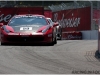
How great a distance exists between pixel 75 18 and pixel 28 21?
1937 cm

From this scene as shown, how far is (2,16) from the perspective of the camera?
3391 cm

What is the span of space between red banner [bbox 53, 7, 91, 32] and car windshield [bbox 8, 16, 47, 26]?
15066 mm

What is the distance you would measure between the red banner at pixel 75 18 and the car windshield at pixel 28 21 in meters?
15.1

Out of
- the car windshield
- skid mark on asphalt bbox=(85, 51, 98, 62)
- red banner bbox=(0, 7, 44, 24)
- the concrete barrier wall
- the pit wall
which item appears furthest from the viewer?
red banner bbox=(0, 7, 44, 24)

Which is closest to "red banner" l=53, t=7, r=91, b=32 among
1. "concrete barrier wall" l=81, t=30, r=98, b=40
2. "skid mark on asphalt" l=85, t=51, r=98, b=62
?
"concrete barrier wall" l=81, t=30, r=98, b=40

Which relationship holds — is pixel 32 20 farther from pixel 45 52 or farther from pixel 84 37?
pixel 84 37

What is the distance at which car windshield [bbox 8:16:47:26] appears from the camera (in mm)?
14336

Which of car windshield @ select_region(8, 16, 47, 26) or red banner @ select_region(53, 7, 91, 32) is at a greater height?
car windshield @ select_region(8, 16, 47, 26)

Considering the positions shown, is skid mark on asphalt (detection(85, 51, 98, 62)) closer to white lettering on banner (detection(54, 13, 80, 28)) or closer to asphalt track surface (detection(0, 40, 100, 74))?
asphalt track surface (detection(0, 40, 100, 74))

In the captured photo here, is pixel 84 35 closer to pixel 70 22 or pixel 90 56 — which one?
pixel 70 22

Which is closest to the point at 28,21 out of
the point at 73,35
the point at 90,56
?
the point at 90,56

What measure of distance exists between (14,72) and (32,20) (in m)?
7.34

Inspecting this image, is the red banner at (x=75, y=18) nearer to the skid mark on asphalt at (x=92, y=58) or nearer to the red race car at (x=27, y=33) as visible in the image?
the red race car at (x=27, y=33)

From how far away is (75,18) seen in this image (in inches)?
1326
